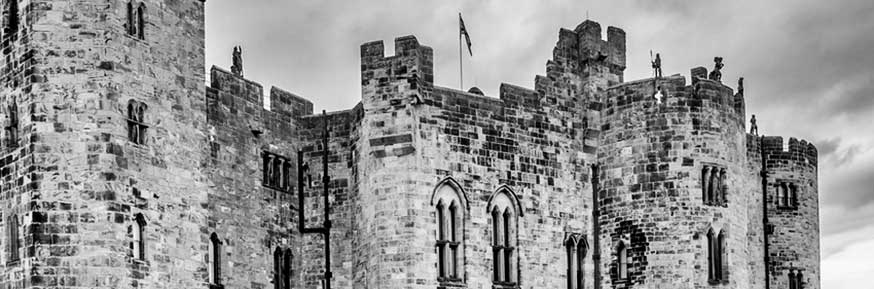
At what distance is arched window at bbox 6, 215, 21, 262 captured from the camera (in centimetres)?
4312

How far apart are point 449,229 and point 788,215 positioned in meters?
18.6

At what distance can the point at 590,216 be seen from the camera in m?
55.1

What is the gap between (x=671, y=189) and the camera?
53688 mm

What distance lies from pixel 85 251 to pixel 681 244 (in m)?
20.0

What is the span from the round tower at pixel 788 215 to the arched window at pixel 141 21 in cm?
2799

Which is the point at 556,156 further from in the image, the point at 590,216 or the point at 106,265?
the point at 106,265

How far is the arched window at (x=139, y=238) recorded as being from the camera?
44.3 m

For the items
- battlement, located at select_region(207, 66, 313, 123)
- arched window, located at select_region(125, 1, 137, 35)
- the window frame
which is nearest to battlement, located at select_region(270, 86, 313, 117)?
battlement, located at select_region(207, 66, 313, 123)

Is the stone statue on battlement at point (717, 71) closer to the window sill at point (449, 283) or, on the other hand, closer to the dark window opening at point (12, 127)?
the window sill at point (449, 283)

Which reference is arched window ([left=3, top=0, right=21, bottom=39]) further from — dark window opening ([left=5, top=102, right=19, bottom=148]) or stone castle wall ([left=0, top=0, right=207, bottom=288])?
dark window opening ([left=5, top=102, right=19, bottom=148])

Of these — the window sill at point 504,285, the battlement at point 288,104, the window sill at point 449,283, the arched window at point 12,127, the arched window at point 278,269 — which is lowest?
the window sill at point 504,285

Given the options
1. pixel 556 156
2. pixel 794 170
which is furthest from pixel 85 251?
pixel 794 170

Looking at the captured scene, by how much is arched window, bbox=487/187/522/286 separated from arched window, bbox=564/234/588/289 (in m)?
2.34

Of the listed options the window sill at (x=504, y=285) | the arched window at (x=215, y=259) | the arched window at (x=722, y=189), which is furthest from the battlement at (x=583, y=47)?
the arched window at (x=215, y=259)
